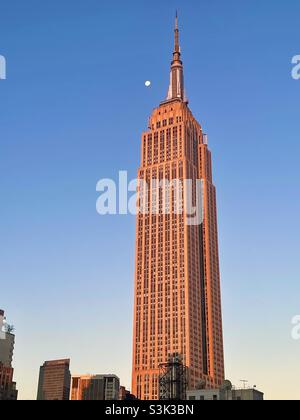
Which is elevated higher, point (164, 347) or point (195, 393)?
point (164, 347)

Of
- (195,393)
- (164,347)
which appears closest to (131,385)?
(164,347)

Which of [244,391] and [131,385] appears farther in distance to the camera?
[131,385]
